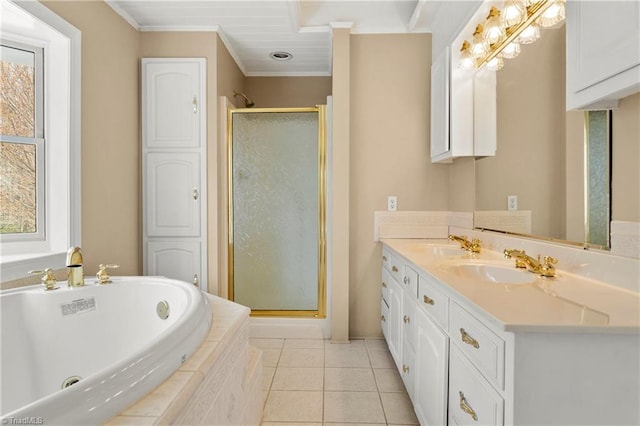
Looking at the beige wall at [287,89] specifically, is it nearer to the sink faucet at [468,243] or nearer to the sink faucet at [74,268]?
the sink faucet at [468,243]

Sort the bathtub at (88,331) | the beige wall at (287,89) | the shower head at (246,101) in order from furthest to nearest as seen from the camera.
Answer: the beige wall at (287,89), the shower head at (246,101), the bathtub at (88,331)

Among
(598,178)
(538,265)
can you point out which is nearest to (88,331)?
(538,265)

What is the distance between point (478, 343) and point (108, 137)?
2.37 meters

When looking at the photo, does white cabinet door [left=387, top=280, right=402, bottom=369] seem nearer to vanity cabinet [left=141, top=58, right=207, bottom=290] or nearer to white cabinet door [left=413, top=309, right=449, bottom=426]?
white cabinet door [left=413, top=309, right=449, bottom=426]

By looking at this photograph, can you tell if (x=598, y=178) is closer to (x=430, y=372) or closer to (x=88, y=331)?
(x=430, y=372)

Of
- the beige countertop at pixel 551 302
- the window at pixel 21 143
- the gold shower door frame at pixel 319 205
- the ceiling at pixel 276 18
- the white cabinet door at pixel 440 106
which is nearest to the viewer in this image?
the beige countertop at pixel 551 302

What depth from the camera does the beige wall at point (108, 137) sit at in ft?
6.40

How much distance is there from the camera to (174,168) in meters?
2.52

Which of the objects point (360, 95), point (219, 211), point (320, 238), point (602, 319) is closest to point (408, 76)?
point (360, 95)

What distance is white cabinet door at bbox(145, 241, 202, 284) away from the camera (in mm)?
2535

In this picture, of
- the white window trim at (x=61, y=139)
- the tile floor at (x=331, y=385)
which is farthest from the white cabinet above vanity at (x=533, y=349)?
the white window trim at (x=61, y=139)

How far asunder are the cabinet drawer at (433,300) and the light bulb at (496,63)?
4.09 ft

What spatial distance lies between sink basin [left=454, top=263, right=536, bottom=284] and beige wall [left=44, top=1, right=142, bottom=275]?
2111mm

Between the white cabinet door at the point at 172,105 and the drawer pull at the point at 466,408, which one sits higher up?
the white cabinet door at the point at 172,105
